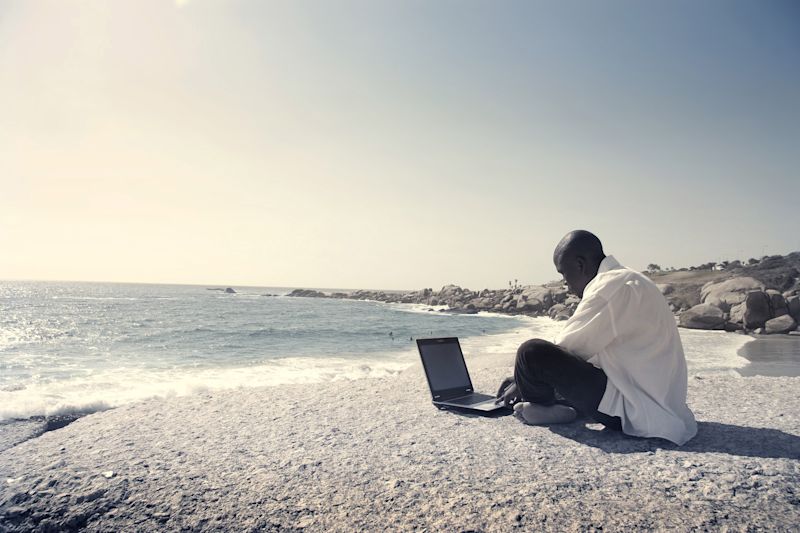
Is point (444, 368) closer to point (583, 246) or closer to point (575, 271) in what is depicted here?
point (575, 271)

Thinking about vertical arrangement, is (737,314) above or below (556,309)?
above

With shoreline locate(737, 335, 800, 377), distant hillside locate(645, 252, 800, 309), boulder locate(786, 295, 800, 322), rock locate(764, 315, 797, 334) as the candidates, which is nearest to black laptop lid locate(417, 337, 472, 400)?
shoreline locate(737, 335, 800, 377)

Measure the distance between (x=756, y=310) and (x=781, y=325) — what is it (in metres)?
1.67

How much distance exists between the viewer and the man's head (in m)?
3.71

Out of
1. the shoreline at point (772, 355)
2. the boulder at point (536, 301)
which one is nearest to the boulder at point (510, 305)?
the boulder at point (536, 301)

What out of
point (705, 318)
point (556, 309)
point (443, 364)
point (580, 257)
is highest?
point (580, 257)

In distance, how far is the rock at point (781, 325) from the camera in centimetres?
1955

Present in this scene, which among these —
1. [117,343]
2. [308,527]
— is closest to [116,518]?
[308,527]

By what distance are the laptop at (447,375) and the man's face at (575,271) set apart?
59.7 inches

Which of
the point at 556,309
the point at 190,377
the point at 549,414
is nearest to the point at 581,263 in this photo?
the point at 549,414

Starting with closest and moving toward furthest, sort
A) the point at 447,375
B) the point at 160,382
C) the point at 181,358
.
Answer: the point at 447,375 < the point at 160,382 < the point at 181,358

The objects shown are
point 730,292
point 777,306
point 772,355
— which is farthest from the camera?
point 730,292

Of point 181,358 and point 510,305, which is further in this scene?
point 510,305

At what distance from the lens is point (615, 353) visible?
11.4ft
